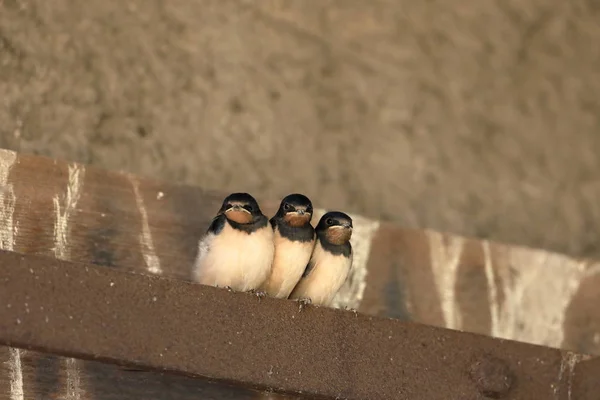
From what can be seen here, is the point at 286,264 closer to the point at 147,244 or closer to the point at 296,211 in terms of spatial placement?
the point at 296,211

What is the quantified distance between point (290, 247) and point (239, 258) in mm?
138

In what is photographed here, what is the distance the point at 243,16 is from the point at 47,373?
1.34 m

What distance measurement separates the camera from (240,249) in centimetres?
255

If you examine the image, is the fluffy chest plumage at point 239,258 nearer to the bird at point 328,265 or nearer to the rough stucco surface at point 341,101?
the bird at point 328,265

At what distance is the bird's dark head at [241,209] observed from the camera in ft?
8.38

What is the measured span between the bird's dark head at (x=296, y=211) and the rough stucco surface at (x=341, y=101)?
2.06 ft

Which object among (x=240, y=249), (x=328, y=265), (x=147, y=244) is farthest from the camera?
(x=147, y=244)

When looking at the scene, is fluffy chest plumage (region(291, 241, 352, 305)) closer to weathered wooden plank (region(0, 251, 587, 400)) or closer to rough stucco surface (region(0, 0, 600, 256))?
weathered wooden plank (region(0, 251, 587, 400))

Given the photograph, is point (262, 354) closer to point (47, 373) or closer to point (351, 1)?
point (47, 373)

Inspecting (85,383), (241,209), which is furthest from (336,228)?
(85,383)

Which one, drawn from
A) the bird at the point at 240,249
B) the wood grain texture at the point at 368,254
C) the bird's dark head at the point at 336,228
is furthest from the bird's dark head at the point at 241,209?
the wood grain texture at the point at 368,254

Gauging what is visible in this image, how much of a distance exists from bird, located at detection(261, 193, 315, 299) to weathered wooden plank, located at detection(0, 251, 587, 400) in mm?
222

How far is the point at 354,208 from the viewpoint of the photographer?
11.2 ft

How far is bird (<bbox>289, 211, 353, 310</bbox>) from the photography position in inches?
105
